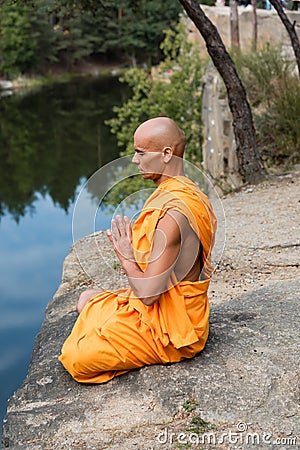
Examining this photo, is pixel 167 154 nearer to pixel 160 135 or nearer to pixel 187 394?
pixel 160 135

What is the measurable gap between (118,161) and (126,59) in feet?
126

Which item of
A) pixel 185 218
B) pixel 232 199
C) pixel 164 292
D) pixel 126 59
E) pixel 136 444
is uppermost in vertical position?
pixel 185 218

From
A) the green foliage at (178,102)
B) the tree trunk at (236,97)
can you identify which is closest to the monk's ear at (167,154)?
the tree trunk at (236,97)

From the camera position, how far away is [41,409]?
3008 millimetres

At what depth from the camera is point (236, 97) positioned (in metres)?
6.68

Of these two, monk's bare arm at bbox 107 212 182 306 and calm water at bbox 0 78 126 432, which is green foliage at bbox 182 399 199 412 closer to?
monk's bare arm at bbox 107 212 182 306

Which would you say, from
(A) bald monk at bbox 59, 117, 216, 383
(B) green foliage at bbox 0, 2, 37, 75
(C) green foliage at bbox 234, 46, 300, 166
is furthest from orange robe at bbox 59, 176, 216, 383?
(B) green foliage at bbox 0, 2, 37, 75

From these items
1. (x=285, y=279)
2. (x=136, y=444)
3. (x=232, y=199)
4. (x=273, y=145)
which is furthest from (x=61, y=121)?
(x=136, y=444)

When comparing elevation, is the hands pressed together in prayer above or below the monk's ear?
below

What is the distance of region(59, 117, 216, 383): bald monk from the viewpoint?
2.85m

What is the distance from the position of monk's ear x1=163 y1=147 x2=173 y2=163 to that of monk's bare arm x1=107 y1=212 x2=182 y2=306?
0.26 metres

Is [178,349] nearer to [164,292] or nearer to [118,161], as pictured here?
[164,292]

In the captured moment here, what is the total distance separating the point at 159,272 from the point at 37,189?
42.9ft

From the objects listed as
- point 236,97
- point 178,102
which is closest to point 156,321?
point 236,97
